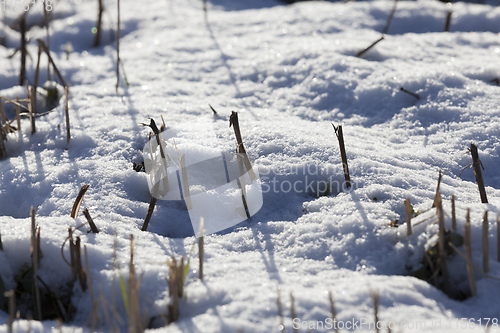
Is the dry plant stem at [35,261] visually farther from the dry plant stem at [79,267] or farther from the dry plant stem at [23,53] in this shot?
the dry plant stem at [23,53]

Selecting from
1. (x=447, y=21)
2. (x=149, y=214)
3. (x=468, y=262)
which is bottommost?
(x=149, y=214)

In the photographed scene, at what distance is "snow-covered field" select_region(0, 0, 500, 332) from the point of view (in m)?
1.28

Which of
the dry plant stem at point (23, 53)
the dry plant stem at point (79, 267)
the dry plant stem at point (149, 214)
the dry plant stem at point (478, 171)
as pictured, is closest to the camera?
the dry plant stem at point (79, 267)

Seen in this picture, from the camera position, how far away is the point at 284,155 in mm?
2061

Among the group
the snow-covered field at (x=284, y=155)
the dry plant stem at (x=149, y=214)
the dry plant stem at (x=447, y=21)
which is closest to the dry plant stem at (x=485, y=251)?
the snow-covered field at (x=284, y=155)

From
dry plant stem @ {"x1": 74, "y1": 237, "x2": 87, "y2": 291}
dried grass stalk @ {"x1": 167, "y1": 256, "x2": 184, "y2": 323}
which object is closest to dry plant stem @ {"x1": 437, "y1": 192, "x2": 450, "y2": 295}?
dried grass stalk @ {"x1": 167, "y1": 256, "x2": 184, "y2": 323}

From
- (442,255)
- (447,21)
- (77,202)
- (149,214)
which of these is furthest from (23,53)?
(447,21)

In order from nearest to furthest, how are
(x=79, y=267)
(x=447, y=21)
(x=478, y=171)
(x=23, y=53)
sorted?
(x=79, y=267) < (x=478, y=171) < (x=23, y=53) < (x=447, y=21)

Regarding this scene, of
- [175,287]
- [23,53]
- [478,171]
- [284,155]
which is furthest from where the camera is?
[23,53]

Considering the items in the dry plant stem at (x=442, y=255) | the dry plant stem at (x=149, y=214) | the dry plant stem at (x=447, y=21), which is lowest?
the dry plant stem at (x=149, y=214)

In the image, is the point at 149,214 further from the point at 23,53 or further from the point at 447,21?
the point at 447,21

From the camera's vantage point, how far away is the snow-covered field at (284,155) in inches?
50.2

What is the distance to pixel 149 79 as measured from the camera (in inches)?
117

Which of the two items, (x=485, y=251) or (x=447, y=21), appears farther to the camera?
(x=447, y=21)
